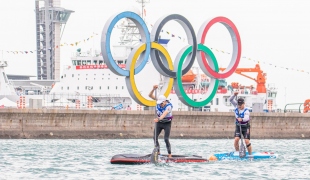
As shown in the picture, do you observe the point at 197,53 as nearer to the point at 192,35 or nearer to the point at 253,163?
the point at 192,35

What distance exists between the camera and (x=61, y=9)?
116 meters

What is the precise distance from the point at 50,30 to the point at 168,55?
62.2 metres

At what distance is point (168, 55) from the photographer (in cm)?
5712

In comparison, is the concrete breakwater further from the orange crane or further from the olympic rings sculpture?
the orange crane

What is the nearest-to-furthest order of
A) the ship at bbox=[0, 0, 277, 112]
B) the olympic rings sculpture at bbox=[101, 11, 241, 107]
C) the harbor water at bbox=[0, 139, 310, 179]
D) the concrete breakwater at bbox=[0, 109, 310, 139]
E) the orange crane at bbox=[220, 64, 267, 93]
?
1. the harbor water at bbox=[0, 139, 310, 179]
2. the concrete breakwater at bbox=[0, 109, 310, 139]
3. the olympic rings sculpture at bbox=[101, 11, 241, 107]
4. the ship at bbox=[0, 0, 277, 112]
5. the orange crane at bbox=[220, 64, 267, 93]

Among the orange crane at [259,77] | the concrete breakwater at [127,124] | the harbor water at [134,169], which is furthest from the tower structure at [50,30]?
the harbor water at [134,169]

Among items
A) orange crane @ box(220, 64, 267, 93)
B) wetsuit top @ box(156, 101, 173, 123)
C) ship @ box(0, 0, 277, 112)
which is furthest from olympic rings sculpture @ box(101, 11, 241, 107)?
orange crane @ box(220, 64, 267, 93)

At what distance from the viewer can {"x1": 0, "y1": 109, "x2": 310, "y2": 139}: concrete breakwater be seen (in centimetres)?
5278

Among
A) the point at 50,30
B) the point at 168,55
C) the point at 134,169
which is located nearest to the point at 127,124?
the point at 168,55

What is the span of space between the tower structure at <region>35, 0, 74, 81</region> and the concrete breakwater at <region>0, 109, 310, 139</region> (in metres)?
55.1

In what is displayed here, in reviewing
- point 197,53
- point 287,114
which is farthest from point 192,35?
point 287,114

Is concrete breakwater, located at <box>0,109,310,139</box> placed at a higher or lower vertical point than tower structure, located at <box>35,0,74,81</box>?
lower

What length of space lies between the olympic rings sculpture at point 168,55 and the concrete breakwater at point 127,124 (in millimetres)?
2265

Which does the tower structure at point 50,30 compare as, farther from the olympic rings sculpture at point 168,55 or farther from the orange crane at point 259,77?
the olympic rings sculpture at point 168,55
